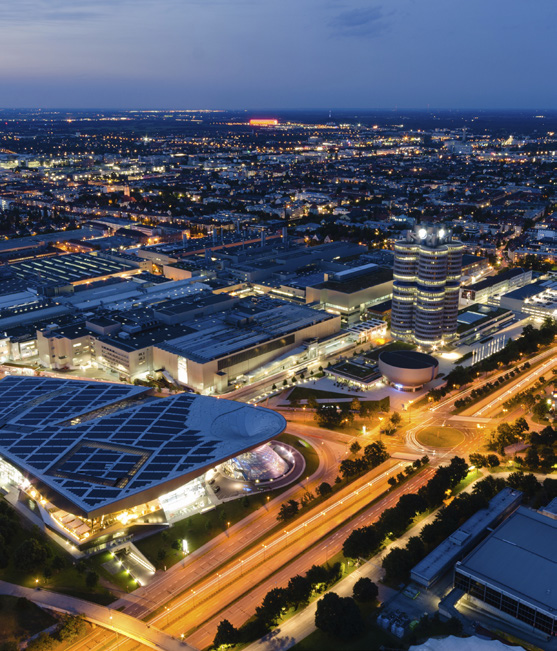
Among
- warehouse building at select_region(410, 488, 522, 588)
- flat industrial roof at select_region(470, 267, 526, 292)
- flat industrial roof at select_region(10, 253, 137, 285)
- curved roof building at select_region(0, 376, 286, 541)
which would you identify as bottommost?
warehouse building at select_region(410, 488, 522, 588)

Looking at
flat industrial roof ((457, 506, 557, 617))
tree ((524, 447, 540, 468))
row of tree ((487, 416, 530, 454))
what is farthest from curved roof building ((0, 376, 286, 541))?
tree ((524, 447, 540, 468))

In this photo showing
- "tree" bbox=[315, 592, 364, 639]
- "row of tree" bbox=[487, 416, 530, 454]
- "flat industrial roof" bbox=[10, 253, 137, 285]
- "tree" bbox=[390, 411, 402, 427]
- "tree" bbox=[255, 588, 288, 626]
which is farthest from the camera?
"flat industrial roof" bbox=[10, 253, 137, 285]

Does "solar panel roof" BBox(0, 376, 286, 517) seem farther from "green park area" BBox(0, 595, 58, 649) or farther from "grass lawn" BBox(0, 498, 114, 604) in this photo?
"green park area" BBox(0, 595, 58, 649)

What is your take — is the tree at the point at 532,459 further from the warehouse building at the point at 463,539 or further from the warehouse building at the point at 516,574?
the warehouse building at the point at 516,574

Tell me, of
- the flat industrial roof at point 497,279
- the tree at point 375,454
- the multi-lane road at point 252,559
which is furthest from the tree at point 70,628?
the flat industrial roof at point 497,279

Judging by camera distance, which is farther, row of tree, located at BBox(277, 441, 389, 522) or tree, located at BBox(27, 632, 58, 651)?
row of tree, located at BBox(277, 441, 389, 522)

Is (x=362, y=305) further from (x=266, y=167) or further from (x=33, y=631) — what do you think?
(x=266, y=167)
